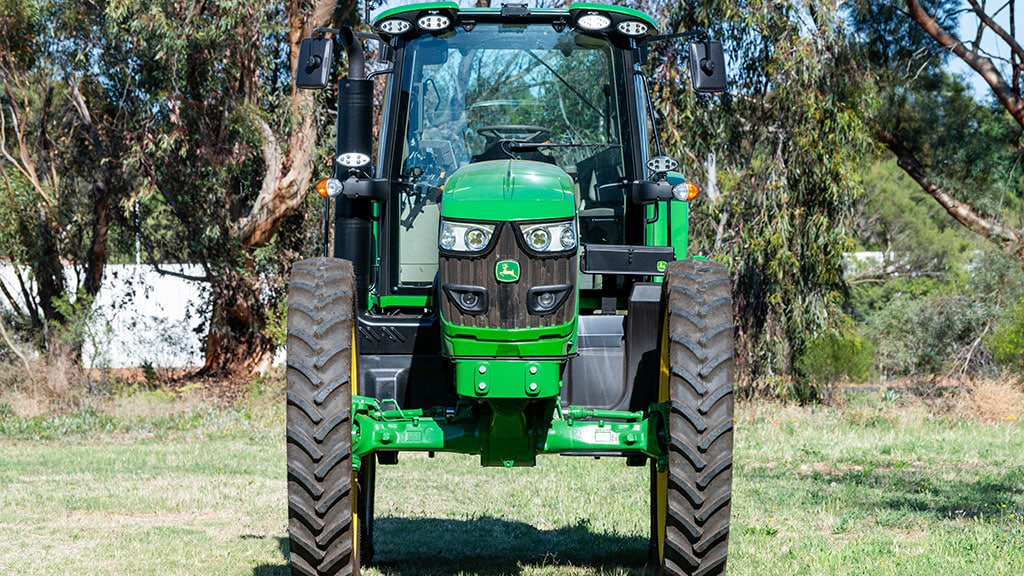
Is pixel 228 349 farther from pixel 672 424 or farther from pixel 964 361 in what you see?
pixel 672 424

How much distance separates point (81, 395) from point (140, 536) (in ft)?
32.2

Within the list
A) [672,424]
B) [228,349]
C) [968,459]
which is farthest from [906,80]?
[672,424]

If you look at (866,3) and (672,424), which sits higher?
(866,3)

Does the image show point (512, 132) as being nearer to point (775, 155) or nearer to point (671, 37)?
point (671, 37)

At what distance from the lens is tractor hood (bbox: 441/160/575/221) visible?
5449mm

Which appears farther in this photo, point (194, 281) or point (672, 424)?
point (194, 281)

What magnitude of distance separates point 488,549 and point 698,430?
2903 millimetres

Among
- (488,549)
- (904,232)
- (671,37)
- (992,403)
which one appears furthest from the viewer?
(904,232)

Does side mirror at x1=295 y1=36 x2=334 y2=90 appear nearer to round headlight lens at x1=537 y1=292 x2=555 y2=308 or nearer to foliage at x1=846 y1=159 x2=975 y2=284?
round headlight lens at x1=537 y1=292 x2=555 y2=308

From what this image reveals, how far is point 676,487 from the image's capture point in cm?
548

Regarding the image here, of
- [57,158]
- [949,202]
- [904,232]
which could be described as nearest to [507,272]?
[57,158]

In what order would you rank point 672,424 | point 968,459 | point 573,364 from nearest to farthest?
point 672,424, point 573,364, point 968,459

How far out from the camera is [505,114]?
22.8ft

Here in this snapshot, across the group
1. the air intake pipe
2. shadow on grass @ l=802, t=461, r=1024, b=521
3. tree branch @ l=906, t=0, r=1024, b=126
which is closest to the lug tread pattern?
the air intake pipe
